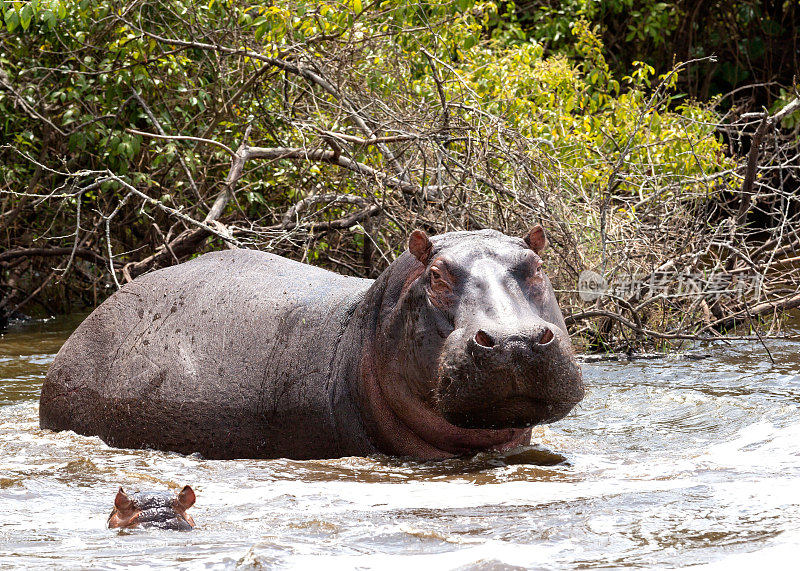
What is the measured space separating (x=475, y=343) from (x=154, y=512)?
1.17 metres

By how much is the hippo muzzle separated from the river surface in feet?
0.79

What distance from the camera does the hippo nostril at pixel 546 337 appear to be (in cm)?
373

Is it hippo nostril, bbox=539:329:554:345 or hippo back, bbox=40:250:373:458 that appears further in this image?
hippo back, bbox=40:250:373:458

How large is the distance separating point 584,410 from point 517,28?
7918mm

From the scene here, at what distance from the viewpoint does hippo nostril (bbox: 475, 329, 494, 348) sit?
3738 mm

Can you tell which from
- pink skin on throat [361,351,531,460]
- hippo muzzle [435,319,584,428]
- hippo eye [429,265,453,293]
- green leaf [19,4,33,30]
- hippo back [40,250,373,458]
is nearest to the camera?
hippo muzzle [435,319,584,428]

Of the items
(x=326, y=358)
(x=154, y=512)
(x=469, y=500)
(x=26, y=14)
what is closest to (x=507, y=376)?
(x=469, y=500)

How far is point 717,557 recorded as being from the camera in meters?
2.85

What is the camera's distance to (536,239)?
438 centimetres

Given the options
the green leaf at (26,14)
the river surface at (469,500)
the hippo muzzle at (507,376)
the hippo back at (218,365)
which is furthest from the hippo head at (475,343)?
the green leaf at (26,14)

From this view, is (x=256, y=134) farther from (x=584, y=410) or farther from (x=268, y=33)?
(x=584, y=410)

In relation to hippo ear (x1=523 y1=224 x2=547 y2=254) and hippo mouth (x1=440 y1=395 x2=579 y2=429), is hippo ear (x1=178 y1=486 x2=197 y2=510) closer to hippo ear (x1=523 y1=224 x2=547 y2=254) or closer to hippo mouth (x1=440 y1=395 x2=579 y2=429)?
hippo mouth (x1=440 y1=395 x2=579 y2=429)

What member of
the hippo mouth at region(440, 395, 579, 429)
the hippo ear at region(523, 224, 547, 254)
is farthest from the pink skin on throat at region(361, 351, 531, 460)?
the hippo ear at region(523, 224, 547, 254)

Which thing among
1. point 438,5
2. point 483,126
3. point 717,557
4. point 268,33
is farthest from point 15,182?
point 717,557
